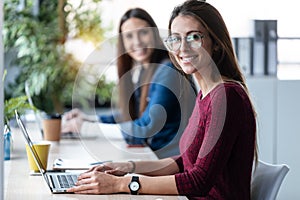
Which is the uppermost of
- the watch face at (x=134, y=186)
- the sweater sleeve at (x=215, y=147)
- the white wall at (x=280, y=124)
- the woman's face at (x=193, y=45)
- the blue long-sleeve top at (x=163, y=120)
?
the woman's face at (x=193, y=45)

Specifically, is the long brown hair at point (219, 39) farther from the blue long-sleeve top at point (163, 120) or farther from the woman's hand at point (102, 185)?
the blue long-sleeve top at point (163, 120)

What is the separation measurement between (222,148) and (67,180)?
568mm

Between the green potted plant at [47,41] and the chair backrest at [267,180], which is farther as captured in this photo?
the green potted plant at [47,41]

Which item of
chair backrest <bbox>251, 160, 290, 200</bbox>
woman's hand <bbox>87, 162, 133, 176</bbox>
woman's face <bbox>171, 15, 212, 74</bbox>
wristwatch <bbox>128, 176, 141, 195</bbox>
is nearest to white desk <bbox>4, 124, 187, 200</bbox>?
wristwatch <bbox>128, 176, 141, 195</bbox>

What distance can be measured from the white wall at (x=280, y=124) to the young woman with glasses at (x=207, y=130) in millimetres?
1840

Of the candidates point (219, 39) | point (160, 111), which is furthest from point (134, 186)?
point (160, 111)

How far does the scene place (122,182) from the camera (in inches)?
83.0

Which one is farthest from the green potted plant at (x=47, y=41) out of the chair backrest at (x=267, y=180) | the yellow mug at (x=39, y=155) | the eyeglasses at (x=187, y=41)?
the chair backrest at (x=267, y=180)

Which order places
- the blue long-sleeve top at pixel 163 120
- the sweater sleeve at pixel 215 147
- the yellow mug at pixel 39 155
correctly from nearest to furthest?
the sweater sleeve at pixel 215 147 < the yellow mug at pixel 39 155 < the blue long-sleeve top at pixel 163 120

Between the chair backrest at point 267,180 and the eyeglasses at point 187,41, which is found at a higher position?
the eyeglasses at point 187,41

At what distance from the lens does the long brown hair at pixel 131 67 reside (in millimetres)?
3562

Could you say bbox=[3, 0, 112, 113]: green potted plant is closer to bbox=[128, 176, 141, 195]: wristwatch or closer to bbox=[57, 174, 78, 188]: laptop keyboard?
bbox=[57, 174, 78, 188]: laptop keyboard

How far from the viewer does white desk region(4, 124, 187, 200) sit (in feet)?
6.83

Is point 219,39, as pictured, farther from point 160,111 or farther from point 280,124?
point 280,124
